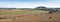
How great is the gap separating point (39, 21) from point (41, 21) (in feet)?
0.42

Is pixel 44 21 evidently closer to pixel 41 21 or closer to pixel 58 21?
pixel 41 21

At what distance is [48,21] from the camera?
956cm

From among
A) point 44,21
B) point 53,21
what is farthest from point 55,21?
point 44,21

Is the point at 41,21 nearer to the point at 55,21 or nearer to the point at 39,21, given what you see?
the point at 39,21

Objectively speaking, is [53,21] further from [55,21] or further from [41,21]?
[41,21]

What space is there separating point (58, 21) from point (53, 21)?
318 millimetres

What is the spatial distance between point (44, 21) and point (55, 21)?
2.41 feet

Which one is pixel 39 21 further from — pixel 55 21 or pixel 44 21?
pixel 55 21

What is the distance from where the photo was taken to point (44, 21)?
9.49 metres

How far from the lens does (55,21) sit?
9648 mm

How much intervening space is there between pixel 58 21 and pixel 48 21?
645 millimetres

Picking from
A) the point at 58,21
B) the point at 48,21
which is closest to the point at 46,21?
the point at 48,21

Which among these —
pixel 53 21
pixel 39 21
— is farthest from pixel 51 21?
pixel 39 21

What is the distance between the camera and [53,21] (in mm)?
9617
